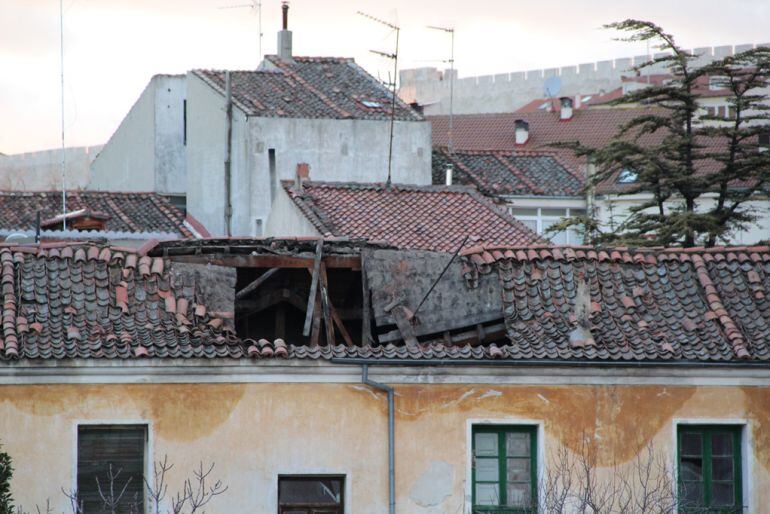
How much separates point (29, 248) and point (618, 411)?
25.4ft

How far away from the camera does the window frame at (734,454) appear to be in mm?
20781

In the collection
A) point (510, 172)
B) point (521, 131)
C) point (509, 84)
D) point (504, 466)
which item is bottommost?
point (504, 466)

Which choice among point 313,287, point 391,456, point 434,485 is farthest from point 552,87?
point 391,456

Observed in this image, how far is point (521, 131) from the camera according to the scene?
199 ft

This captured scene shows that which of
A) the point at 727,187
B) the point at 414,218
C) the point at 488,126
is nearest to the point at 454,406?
the point at 414,218

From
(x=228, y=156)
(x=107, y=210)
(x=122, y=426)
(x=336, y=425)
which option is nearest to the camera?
(x=122, y=426)

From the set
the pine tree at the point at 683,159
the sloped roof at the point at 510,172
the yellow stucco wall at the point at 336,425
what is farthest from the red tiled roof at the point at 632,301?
the sloped roof at the point at 510,172

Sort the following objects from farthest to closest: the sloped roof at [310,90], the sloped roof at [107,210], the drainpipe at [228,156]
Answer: the sloped roof at [310,90] < the drainpipe at [228,156] < the sloped roof at [107,210]

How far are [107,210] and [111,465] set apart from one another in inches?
830

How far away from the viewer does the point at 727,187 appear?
38.7 metres

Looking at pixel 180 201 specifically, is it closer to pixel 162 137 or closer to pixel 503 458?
pixel 162 137

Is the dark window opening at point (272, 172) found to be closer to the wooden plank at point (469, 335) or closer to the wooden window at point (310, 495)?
the wooden plank at point (469, 335)

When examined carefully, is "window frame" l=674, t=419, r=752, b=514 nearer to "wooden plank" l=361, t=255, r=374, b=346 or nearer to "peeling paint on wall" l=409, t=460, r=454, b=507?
"peeling paint on wall" l=409, t=460, r=454, b=507

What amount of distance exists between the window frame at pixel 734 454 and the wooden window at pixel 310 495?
4221 millimetres
